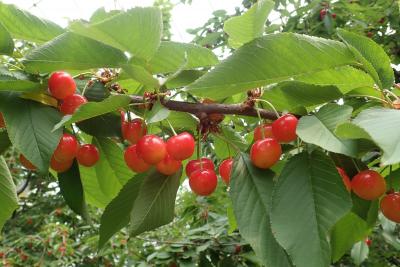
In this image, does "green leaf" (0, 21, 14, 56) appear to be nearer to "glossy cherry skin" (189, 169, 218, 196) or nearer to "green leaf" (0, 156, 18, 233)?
"green leaf" (0, 156, 18, 233)

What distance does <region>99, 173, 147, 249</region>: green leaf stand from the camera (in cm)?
107

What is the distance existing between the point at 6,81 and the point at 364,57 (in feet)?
2.10

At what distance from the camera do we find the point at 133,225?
98 centimetres

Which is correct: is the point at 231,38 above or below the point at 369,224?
above

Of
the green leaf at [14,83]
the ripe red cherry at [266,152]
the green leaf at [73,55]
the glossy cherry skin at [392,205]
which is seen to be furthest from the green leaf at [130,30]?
the glossy cherry skin at [392,205]

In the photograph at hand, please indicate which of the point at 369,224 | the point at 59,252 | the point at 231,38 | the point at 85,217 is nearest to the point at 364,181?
the point at 369,224

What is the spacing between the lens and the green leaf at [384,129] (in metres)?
0.55

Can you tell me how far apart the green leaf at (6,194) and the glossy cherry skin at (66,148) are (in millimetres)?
183

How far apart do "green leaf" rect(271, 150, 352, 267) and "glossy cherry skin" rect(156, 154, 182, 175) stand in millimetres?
236

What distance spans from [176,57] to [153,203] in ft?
1.01

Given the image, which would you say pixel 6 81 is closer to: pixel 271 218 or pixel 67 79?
pixel 67 79

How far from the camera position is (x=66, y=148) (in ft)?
3.08

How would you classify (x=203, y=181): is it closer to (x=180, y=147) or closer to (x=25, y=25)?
(x=180, y=147)

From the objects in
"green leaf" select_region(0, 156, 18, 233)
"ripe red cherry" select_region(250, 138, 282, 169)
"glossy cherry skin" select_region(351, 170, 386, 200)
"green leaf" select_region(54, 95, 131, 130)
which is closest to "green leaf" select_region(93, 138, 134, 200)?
"green leaf" select_region(0, 156, 18, 233)
